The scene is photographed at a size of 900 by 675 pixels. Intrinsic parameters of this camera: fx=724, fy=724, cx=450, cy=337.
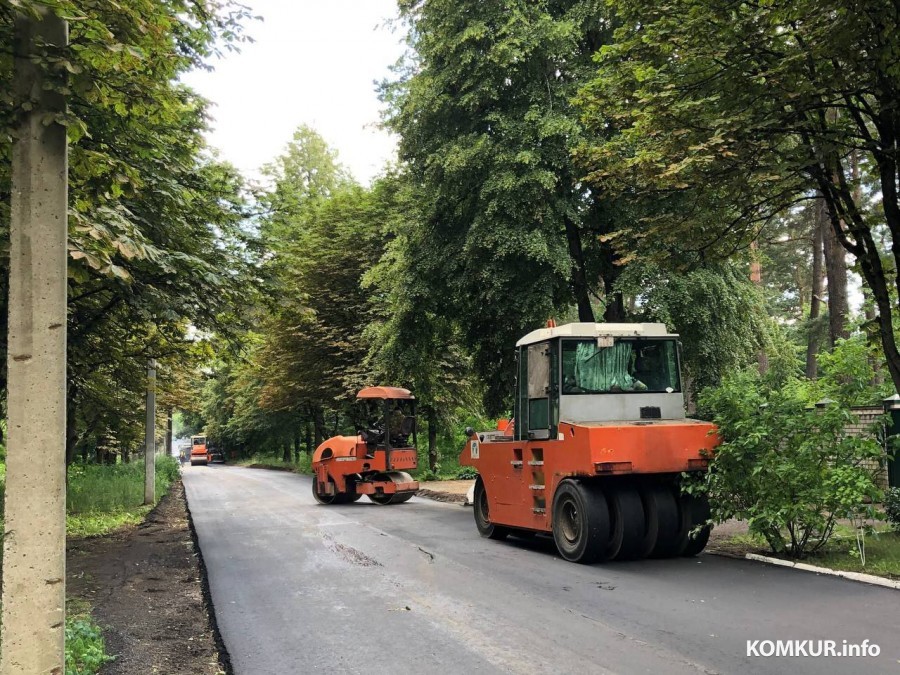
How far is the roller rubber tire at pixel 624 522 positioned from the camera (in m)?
9.12

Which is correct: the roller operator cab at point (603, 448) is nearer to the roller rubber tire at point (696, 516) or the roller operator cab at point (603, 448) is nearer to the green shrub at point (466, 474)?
the roller rubber tire at point (696, 516)

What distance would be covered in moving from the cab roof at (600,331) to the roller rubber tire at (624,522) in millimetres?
2142

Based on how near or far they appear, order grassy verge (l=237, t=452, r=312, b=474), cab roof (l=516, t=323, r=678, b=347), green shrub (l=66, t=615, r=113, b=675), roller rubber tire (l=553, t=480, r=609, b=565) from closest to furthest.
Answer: green shrub (l=66, t=615, r=113, b=675) < roller rubber tire (l=553, t=480, r=609, b=565) < cab roof (l=516, t=323, r=678, b=347) < grassy verge (l=237, t=452, r=312, b=474)

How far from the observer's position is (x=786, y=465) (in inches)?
332

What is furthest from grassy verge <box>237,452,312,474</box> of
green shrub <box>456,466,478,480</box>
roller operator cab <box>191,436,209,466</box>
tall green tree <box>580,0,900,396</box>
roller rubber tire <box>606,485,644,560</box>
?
tall green tree <box>580,0,900,396</box>

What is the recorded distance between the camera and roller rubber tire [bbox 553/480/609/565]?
9000mm

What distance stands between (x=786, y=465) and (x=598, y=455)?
2152 mm

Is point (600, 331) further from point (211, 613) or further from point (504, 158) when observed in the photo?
point (211, 613)

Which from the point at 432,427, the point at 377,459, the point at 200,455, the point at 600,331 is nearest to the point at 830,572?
the point at 600,331

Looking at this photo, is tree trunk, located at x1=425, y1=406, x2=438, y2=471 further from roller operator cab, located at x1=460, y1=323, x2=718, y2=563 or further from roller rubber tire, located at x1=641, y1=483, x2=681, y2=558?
roller rubber tire, located at x1=641, y1=483, x2=681, y2=558

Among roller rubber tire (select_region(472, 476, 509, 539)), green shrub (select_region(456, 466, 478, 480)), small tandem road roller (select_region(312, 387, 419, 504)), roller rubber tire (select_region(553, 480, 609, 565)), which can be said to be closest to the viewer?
roller rubber tire (select_region(553, 480, 609, 565))

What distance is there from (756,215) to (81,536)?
12.2 meters

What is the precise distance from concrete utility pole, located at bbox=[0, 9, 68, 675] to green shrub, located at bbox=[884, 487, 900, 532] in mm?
10089

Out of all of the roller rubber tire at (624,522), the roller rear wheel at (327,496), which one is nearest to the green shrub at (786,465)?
the roller rubber tire at (624,522)
